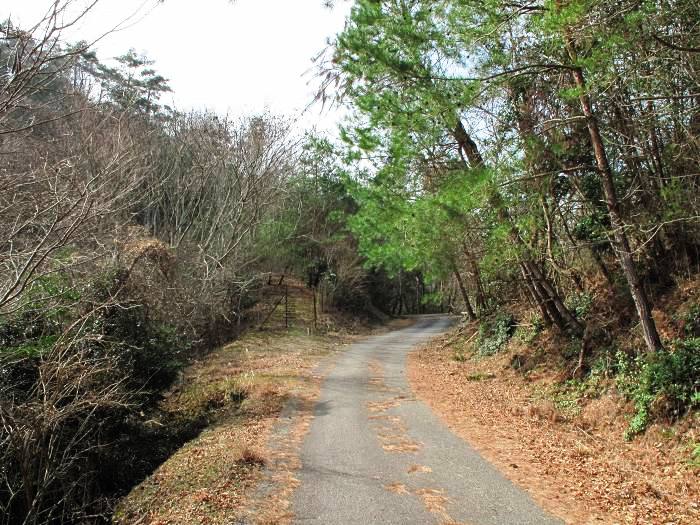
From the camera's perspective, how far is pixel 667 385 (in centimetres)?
764

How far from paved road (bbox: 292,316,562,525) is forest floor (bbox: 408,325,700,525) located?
382 mm

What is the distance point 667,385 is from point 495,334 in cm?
963

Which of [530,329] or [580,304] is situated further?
[530,329]

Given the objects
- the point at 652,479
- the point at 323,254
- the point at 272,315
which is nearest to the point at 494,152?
the point at 652,479

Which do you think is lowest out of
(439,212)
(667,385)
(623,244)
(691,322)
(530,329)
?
(667,385)

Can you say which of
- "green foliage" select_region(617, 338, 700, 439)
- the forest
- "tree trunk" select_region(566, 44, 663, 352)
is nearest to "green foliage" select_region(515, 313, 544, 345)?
the forest

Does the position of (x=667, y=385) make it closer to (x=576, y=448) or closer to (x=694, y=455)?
(x=694, y=455)

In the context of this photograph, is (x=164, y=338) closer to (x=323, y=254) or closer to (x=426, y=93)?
(x=426, y=93)

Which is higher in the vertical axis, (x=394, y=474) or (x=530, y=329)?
(x=530, y=329)

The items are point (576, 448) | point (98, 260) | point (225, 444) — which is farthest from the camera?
point (98, 260)

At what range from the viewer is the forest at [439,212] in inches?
Answer: 250

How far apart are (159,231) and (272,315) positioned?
952 centimetres

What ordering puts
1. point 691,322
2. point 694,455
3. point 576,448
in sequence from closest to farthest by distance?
1. point 694,455
2. point 576,448
3. point 691,322

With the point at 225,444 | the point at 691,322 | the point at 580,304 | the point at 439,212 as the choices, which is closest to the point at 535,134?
the point at 439,212
